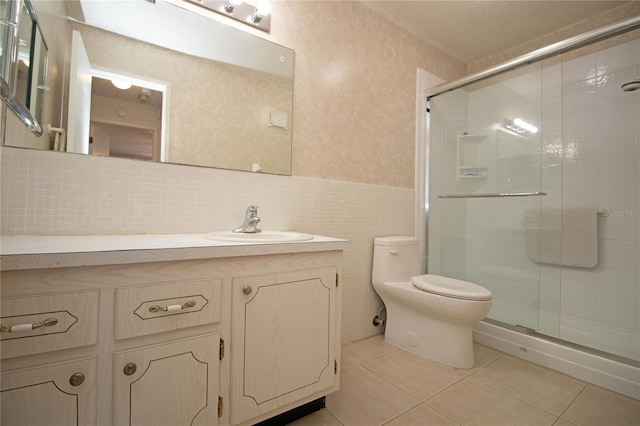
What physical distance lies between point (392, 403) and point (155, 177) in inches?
58.4

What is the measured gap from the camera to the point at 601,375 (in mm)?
1438

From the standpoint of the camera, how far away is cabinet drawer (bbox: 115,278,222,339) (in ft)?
2.54

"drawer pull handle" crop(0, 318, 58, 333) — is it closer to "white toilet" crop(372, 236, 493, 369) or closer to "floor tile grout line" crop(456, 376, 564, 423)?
"white toilet" crop(372, 236, 493, 369)

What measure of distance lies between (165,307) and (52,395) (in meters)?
0.30

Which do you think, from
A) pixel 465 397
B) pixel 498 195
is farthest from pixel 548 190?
pixel 465 397

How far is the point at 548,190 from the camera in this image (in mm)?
1986

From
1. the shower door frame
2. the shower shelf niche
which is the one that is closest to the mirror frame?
the shower door frame

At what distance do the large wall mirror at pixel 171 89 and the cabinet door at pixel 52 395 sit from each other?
817mm

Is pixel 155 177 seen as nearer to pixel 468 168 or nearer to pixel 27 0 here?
pixel 27 0

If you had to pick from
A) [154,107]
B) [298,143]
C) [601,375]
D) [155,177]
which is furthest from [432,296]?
[154,107]

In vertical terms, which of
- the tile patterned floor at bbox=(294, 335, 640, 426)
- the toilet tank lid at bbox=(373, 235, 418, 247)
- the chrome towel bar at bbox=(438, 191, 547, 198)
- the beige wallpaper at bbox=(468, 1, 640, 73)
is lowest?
the tile patterned floor at bbox=(294, 335, 640, 426)

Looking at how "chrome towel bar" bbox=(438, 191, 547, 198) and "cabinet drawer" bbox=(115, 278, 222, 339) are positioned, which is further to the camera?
"chrome towel bar" bbox=(438, 191, 547, 198)

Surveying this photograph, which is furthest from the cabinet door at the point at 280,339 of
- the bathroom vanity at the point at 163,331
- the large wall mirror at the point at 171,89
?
the large wall mirror at the point at 171,89

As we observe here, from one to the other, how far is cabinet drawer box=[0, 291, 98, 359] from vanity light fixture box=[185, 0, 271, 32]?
140cm
